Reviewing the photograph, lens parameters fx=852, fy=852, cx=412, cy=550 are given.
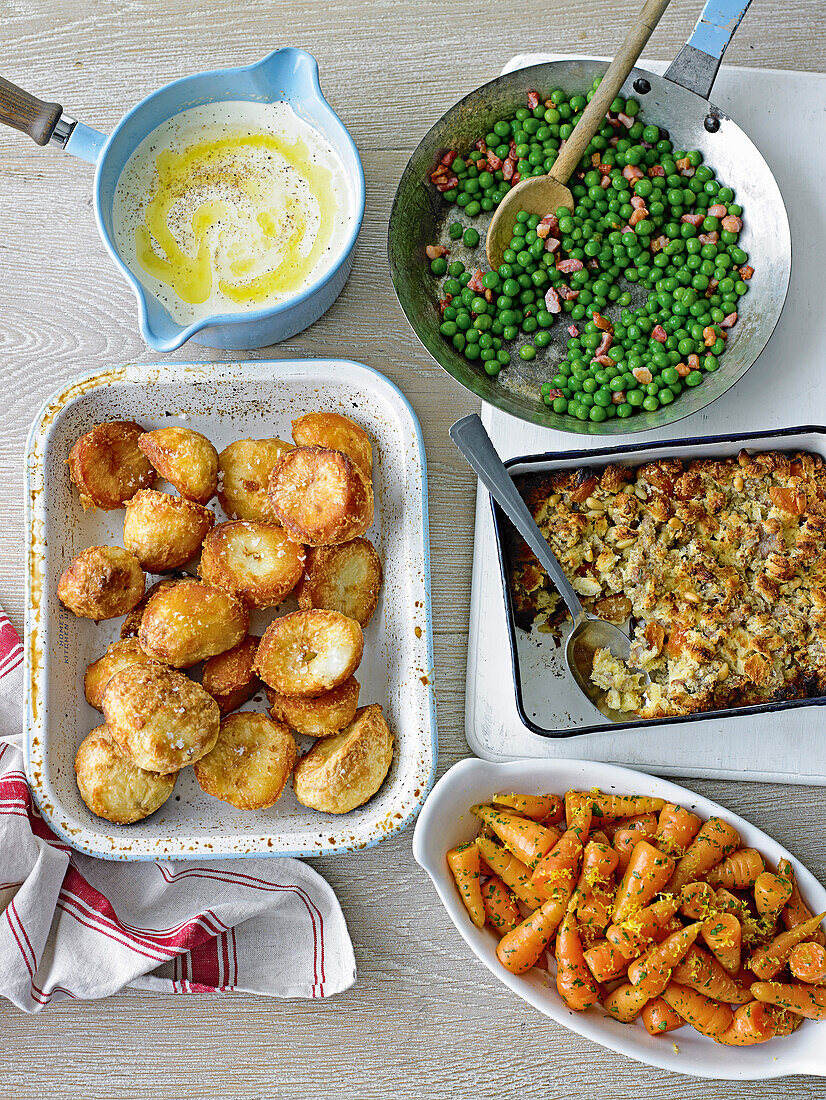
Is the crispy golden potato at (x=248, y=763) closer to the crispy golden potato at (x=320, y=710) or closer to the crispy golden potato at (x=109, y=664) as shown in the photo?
the crispy golden potato at (x=320, y=710)

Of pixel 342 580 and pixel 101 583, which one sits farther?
pixel 342 580

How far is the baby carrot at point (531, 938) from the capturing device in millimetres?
1675

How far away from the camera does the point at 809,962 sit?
1.68 meters

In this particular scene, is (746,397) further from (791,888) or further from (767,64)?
(791,888)

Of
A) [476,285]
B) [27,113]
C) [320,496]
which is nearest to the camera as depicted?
[27,113]

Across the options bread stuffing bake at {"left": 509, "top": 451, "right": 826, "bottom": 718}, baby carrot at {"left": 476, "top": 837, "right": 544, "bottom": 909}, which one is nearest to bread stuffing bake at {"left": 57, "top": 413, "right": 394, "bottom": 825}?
baby carrot at {"left": 476, "top": 837, "right": 544, "bottom": 909}

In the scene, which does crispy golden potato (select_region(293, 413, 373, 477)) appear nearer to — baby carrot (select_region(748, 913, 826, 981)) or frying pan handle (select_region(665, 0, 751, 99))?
frying pan handle (select_region(665, 0, 751, 99))

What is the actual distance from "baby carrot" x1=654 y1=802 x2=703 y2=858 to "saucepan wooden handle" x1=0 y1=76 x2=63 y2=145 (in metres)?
1.78

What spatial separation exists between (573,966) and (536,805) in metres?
0.31

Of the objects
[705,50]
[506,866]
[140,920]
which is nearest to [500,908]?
[506,866]

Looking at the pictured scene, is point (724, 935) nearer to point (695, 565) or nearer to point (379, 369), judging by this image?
point (695, 565)

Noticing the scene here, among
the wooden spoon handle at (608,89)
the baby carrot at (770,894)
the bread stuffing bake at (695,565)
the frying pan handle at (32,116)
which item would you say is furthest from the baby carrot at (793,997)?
the frying pan handle at (32,116)

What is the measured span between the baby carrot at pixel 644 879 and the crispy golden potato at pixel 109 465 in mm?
1267

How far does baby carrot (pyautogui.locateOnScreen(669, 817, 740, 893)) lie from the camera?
1711 mm
